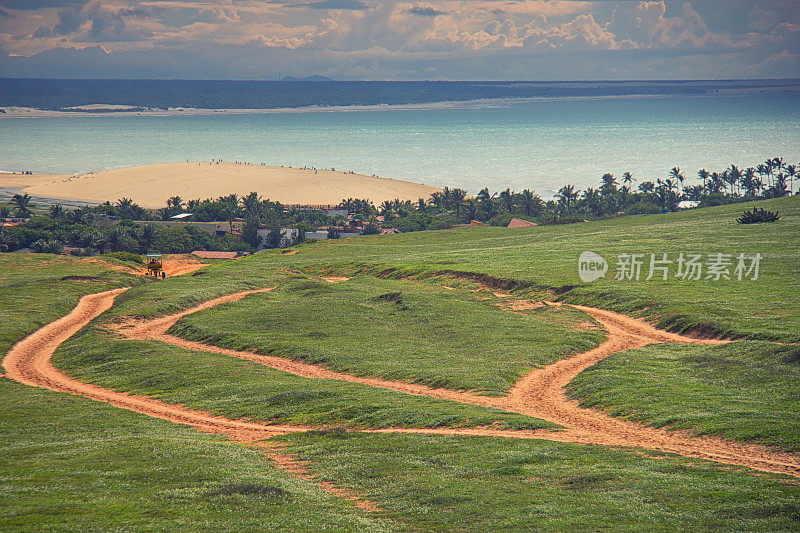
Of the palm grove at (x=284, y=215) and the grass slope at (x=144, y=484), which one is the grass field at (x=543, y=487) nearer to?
the grass slope at (x=144, y=484)

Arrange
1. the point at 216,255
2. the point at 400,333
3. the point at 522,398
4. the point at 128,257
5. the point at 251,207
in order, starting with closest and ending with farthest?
1. the point at 522,398
2. the point at 400,333
3. the point at 128,257
4. the point at 216,255
5. the point at 251,207

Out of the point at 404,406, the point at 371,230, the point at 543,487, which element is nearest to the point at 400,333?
the point at 404,406

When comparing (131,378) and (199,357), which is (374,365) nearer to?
(199,357)

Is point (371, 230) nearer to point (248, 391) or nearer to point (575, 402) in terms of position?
point (248, 391)

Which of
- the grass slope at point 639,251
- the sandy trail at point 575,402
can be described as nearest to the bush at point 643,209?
the grass slope at point 639,251

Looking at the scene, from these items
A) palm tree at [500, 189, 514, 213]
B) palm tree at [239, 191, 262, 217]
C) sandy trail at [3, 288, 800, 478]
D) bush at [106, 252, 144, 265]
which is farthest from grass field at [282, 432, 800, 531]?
palm tree at [239, 191, 262, 217]

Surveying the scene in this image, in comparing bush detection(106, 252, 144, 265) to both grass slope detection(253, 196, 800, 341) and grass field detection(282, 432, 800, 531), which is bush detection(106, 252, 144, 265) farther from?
grass field detection(282, 432, 800, 531)
